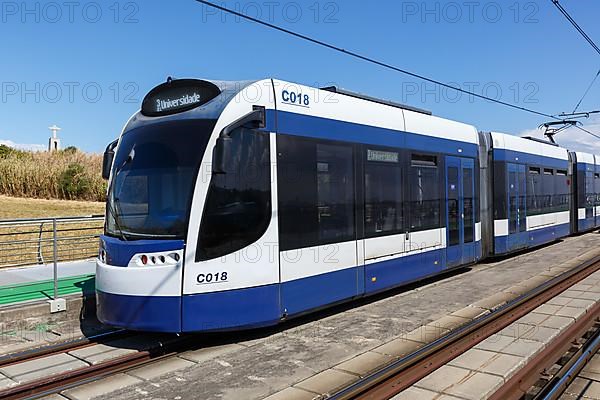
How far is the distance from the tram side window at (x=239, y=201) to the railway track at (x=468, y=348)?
7.60 feet

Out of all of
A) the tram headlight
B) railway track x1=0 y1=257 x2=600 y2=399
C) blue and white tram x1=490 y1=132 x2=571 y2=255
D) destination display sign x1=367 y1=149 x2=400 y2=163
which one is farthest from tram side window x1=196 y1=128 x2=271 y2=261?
blue and white tram x1=490 y1=132 x2=571 y2=255

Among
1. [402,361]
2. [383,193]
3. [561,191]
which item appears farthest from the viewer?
[561,191]

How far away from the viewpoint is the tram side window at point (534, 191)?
51.0 feet

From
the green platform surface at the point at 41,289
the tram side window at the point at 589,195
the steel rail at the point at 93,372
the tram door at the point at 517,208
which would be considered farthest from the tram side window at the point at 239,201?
the tram side window at the point at 589,195

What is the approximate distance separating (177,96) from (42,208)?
66.2ft

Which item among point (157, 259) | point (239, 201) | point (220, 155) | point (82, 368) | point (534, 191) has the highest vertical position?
point (220, 155)

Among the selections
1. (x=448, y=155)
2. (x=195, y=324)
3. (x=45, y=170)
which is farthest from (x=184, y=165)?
(x=45, y=170)

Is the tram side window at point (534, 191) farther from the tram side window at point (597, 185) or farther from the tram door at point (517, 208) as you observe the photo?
the tram side window at point (597, 185)

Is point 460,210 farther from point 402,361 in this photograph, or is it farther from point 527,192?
point 402,361

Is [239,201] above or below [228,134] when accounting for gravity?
below

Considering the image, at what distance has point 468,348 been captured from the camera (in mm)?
6297

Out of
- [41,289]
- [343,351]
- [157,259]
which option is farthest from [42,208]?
[343,351]

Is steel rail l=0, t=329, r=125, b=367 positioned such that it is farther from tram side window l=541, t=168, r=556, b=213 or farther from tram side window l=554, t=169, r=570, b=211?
tram side window l=554, t=169, r=570, b=211

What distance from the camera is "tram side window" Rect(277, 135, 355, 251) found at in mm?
6879
